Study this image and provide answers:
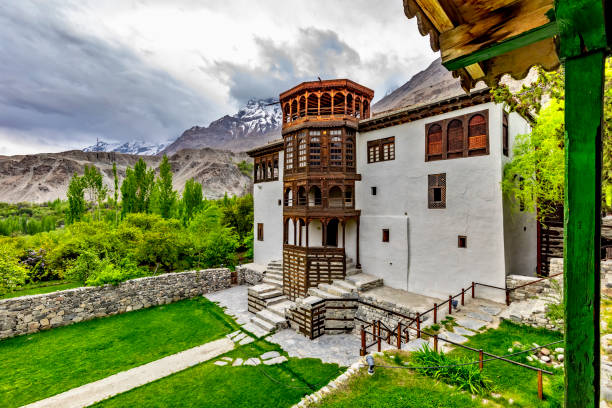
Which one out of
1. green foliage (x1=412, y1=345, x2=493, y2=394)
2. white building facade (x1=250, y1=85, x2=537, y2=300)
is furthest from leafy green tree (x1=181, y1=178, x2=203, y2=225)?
green foliage (x1=412, y1=345, x2=493, y2=394)

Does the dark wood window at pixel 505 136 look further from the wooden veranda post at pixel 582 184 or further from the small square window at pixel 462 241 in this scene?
the wooden veranda post at pixel 582 184

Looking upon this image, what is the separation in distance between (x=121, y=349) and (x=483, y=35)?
12.7 meters

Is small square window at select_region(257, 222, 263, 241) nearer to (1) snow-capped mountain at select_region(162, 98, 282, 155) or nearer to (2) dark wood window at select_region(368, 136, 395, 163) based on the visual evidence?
(2) dark wood window at select_region(368, 136, 395, 163)

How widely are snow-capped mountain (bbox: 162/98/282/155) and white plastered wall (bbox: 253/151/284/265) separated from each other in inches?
4781

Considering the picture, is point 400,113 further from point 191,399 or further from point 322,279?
point 191,399

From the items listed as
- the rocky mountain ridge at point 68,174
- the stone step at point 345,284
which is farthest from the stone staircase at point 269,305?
the rocky mountain ridge at point 68,174

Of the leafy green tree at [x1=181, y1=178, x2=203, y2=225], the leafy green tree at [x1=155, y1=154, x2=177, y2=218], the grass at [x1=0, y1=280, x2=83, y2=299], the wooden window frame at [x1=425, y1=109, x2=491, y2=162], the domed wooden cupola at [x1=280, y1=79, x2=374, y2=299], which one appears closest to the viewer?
the wooden window frame at [x1=425, y1=109, x2=491, y2=162]

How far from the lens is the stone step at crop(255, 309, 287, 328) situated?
1128 cm

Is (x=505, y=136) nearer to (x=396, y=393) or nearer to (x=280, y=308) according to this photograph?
(x=396, y=393)

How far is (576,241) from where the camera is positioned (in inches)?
54.6

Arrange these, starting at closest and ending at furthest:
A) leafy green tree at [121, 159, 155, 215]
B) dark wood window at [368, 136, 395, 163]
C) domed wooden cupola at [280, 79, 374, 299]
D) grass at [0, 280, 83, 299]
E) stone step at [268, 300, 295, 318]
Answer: stone step at [268, 300, 295, 318]
grass at [0, 280, 83, 299]
dark wood window at [368, 136, 395, 163]
domed wooden cupola at [280, 79, 374, 299]
leafy green tree at [121, 159, 155, 215]

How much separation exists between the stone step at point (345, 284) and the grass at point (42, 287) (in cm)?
1184

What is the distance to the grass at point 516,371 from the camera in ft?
15.9

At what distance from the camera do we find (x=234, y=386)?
7.64 m
